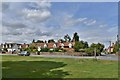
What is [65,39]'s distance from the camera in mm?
113062

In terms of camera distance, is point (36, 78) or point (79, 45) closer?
point (36, 78)

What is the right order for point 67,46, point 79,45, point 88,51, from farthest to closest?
point 67,46, point 79,45, point 88,51

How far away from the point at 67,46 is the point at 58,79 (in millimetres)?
85221

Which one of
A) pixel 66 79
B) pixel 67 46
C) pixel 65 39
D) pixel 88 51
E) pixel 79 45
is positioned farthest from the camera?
pixel 65 39

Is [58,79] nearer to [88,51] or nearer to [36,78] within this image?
[36,78]

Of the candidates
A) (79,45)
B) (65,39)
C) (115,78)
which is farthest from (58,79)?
(65,39)

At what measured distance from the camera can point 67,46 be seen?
322 feet

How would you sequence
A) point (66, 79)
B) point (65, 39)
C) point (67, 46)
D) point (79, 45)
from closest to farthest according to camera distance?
point (66, 79) → point (79, 45) → point (67, 46) → point (65, 39)

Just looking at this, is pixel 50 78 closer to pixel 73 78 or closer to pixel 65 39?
pixel 73 78

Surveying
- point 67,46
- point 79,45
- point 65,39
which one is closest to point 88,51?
point 79,45

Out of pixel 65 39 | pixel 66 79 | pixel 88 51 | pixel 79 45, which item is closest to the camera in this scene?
pixel 66 79

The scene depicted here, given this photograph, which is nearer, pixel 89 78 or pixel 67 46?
pixel 89 78

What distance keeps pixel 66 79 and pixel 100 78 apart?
6.53ft

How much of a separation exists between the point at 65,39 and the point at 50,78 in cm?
10013
